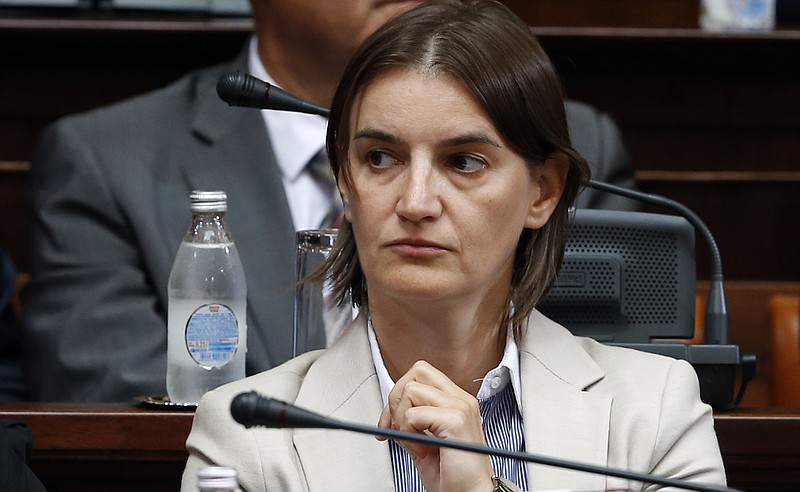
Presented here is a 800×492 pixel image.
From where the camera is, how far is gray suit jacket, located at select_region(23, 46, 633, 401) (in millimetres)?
2131

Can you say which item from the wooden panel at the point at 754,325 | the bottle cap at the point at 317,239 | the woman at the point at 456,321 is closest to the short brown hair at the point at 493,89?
the woman at the point at 456,321

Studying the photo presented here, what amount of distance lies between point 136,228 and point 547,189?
862mm

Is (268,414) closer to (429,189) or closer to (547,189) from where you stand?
(429,189)

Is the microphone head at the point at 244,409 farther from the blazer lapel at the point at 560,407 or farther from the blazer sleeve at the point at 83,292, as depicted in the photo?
the blazer sleeve at the point at 83,292

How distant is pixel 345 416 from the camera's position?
1556 mm

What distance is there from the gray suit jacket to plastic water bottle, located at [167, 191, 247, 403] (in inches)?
11.2

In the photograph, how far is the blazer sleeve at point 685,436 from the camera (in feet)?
4.96

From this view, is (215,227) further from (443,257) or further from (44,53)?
(44,53)

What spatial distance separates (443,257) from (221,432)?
12.0 inches

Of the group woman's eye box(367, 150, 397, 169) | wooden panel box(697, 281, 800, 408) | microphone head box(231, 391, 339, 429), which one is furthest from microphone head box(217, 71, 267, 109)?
wooden panel box(697, 281, 800, 408)

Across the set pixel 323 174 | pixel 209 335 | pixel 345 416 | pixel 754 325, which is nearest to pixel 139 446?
pixel 209 335

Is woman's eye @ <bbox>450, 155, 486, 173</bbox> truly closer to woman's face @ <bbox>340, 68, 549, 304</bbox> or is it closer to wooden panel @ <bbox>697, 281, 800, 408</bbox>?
woman's face @ <bbox>340, 68, 549, 304</bbox>

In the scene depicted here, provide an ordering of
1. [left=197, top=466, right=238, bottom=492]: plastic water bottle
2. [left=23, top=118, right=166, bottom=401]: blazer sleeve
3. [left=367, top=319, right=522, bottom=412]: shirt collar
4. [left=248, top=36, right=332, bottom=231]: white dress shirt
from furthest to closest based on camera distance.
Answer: [left=248, top=36, right=332, bottom=231]: white dress shirt
[left=23, top=118, right=166, bottom=401]: blazer sleeve
[left=367, top=319, right=522, bottom=412]: shirt collar
[left=197, top=466, right=238, bottom=492]: plastic water bottle

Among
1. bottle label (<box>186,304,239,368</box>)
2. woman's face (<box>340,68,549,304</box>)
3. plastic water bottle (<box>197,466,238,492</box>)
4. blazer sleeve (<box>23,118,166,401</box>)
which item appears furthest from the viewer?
blazer sleeve (<box>23,118,166,401</box>)
